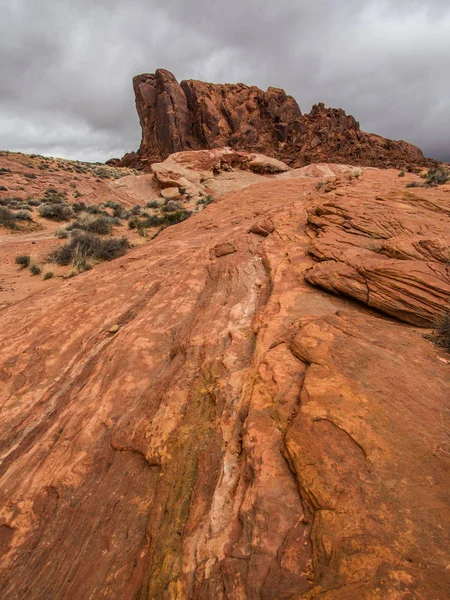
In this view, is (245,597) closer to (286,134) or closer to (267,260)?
(267,260)

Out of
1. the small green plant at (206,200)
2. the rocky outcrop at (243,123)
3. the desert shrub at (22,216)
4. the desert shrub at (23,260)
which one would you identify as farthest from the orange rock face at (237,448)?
the rocky outcrop at (243,123)

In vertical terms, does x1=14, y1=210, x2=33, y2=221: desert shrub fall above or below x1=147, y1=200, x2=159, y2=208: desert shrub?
below

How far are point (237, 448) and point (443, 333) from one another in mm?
2573

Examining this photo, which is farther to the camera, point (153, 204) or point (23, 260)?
point (153, 204)

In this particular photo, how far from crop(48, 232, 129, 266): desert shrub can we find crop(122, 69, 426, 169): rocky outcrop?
119 feet

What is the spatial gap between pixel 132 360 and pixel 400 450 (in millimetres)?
3180

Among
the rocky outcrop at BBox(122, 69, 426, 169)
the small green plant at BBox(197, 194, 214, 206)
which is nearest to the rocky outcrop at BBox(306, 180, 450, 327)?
the small green plant at BBox(197, 194, 214, 206)

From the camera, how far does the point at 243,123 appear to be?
4409 cm

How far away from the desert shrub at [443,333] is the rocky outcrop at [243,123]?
43.1 metres

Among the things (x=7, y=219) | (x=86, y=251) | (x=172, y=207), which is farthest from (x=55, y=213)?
(x=86, y=251)

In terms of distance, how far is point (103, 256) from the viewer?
1146 cm

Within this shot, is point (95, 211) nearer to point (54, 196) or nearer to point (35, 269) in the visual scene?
point (54, 196)

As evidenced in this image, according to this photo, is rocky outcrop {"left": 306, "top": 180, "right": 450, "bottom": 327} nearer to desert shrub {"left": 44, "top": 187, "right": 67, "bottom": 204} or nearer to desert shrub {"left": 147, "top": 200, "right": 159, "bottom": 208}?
desert shrub {"left": 147, "top": 200, "right": 159, "bottom": 208}

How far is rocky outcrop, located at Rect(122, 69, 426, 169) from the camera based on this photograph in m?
42.7
